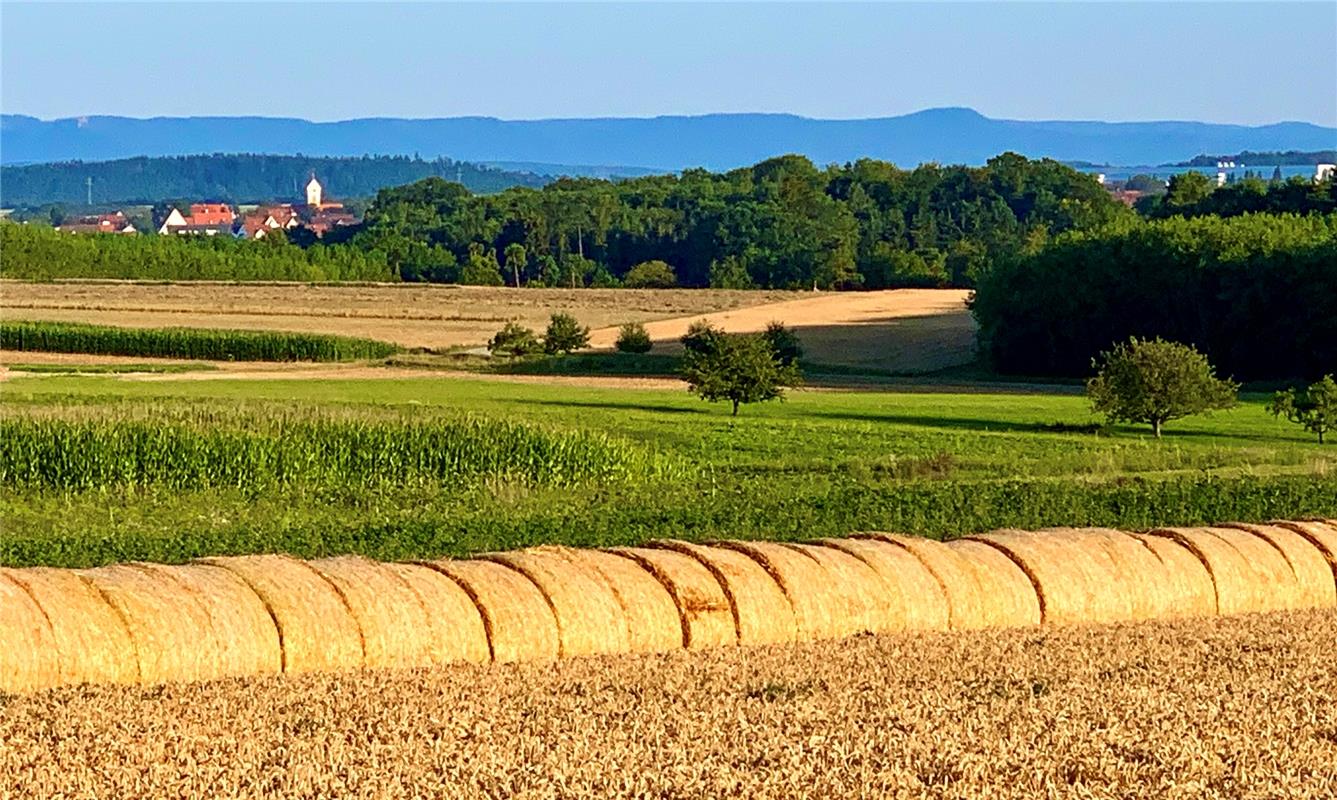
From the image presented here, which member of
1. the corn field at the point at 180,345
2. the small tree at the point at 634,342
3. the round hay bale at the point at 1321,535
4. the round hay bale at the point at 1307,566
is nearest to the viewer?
the round hay bale at the point at 1307,566

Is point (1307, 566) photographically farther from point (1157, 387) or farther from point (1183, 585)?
point (1157, 387)

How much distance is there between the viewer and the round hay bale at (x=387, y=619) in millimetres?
12391

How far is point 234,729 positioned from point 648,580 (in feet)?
15.4

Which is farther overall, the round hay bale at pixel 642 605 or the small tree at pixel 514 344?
the small tree at pixel 514 344

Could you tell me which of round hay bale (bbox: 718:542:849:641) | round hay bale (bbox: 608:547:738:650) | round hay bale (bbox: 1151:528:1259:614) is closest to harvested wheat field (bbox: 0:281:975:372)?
round hay bale (bbox: 1151:528:1259:614)

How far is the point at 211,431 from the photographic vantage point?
30953mm

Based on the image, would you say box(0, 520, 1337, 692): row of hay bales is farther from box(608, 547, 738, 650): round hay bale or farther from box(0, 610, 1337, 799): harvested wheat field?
box(0, 610, 1337, 799): harvested wheat field

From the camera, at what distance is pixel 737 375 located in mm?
45844

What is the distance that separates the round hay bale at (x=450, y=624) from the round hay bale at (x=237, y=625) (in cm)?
98

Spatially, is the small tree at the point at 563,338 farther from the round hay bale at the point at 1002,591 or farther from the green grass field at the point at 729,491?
the round hay bale at the point at 1002,591

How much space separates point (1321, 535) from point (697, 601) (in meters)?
6.81

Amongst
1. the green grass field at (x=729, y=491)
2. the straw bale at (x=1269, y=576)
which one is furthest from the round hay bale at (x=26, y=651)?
the straw bale at (x=1269, y=576)

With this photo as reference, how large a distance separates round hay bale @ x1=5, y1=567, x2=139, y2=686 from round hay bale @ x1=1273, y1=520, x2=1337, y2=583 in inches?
403

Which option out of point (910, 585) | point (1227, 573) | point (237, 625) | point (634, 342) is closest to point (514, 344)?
point (634, 342)
